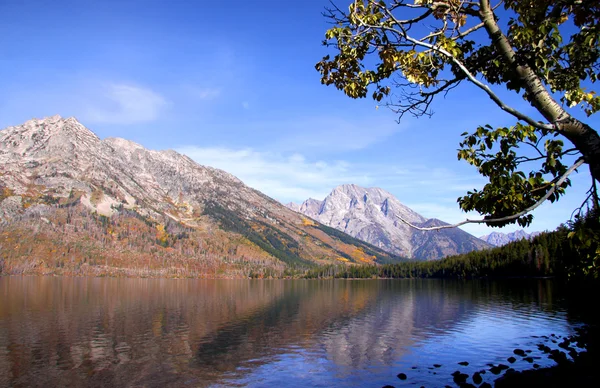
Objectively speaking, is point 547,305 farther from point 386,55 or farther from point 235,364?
point 386,55

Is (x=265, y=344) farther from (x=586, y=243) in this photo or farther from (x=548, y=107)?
(x=548, y=107)

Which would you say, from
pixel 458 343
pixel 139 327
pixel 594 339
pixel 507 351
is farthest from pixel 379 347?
pixel 139 327

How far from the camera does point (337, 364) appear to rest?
46156mm

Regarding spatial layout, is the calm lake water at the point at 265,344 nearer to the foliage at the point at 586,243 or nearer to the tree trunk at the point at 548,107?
the foliage at the point at 586,243

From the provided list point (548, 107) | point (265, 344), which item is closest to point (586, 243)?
point (548, 107)

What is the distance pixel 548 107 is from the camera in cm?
775

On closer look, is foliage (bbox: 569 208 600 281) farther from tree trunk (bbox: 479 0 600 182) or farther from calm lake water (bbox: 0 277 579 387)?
calm lake water (bbox: 0 277 579 387)

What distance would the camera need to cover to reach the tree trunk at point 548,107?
7.42 m

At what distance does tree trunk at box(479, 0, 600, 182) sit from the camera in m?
7.42

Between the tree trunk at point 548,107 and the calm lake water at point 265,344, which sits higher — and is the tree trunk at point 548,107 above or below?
above

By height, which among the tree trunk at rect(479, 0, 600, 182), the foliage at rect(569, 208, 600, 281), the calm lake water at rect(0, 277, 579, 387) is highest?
the tree trunk at rect(479, 0, 600, 182)

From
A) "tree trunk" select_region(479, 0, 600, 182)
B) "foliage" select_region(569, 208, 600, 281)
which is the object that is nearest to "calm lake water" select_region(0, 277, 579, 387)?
"foliage" select_region(569, 208, 600, 281)

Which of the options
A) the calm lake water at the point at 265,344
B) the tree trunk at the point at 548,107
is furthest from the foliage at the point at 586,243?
→ the calm lake water at the point at 265,344

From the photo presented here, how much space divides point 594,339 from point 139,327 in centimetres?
7055
